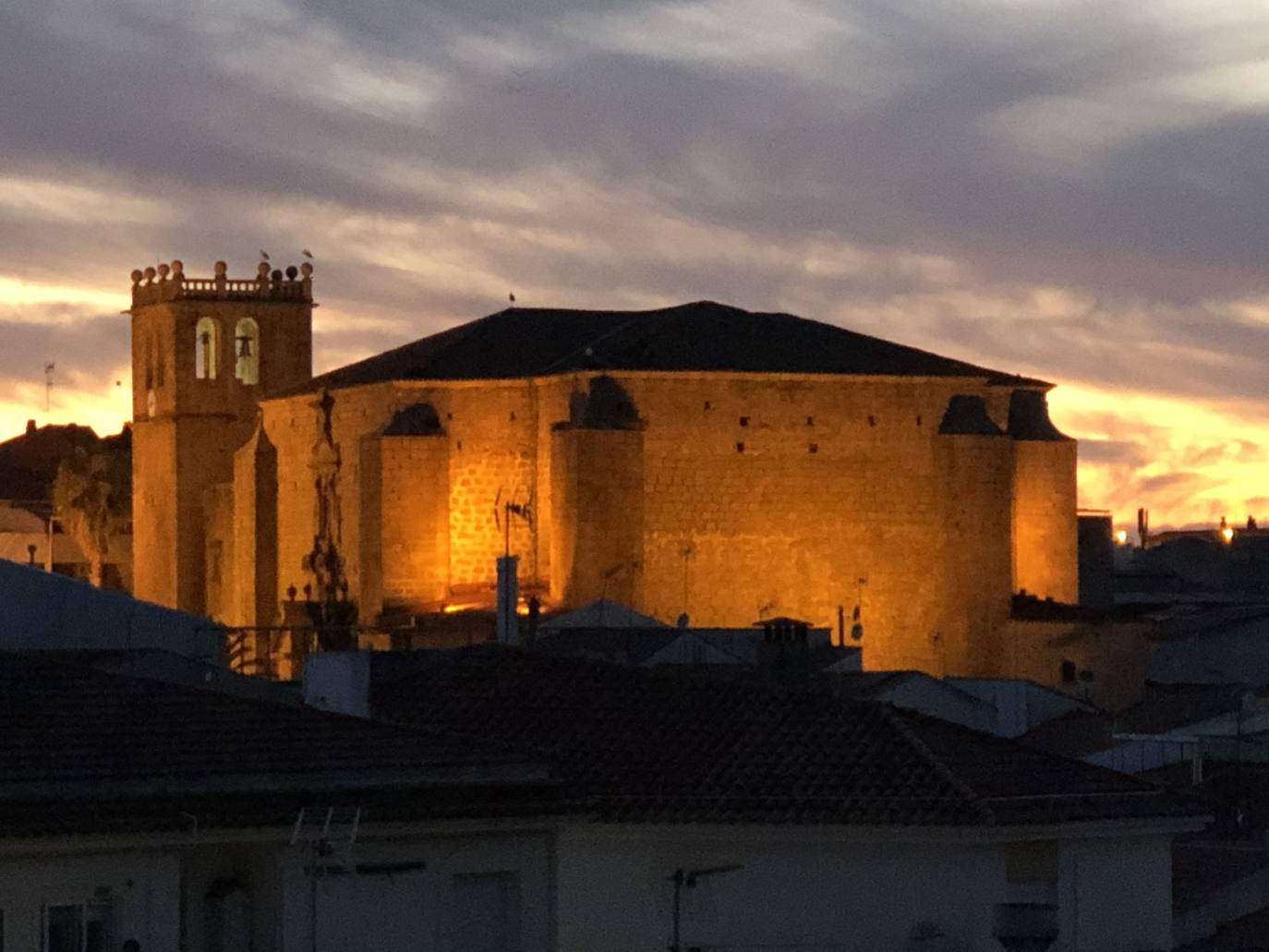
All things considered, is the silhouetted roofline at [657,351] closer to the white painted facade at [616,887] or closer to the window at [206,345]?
the window at [206,345]

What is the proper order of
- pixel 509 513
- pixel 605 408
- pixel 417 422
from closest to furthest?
pixel 605 408
pixel 417 422
pixel 509 513

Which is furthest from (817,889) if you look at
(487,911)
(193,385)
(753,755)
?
(193,385)

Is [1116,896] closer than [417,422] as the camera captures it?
Yes

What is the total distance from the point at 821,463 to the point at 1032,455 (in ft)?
14.3

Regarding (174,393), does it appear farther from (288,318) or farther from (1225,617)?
(1225,617)

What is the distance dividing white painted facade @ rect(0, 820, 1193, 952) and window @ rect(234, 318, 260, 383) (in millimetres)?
54807

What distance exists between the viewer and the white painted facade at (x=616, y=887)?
16.2 metres

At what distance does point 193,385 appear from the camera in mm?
72125

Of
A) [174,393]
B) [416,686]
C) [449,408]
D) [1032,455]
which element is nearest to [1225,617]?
[1032,455]

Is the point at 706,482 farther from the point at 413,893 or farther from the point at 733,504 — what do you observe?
the point at 413,893

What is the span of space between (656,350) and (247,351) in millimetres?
17385

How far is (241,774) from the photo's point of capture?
1634 cm

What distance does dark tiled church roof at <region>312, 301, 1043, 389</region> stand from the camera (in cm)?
5766

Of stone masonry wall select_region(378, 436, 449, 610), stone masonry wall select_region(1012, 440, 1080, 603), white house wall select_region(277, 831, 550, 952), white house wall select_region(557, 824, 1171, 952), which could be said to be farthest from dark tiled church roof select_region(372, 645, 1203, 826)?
stone masonry wall select_region(1012, 440, 1080, 603)
